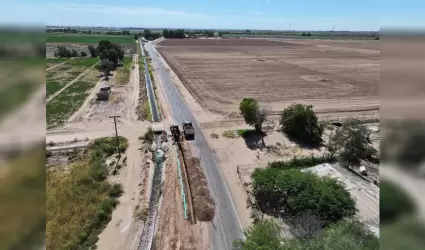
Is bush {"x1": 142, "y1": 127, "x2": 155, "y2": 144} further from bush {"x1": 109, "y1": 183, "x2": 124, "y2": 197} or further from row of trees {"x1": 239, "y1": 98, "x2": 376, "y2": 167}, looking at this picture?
row of trees {"x1": 239, "y1": 98, "x2": 376, "y2": 167}

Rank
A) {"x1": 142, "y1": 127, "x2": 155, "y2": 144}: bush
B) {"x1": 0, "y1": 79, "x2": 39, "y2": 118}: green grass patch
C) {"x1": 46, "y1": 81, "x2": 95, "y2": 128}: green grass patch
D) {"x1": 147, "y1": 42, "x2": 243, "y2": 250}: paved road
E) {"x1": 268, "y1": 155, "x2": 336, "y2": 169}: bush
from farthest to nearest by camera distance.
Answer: {"x1": 46, "y1": 81, "x2": 95, "y2": 128}: green grass patch, {"x1": 142, "y1": 127, "x2": 155, "y2": 144}: bush, {"x1": 268, "y1": 155, "x2": 336, "y2": 169}: bush, {"x1": 147, "y1": 42, "x2": 243, "y2": 250}: paved road, {"x1": 0, "y1": 79, "x2": 39, "y2": 118}: green grass patch

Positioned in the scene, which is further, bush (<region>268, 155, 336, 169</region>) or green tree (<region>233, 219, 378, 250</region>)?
bush (<region>268, 155, 336, 169</region>)

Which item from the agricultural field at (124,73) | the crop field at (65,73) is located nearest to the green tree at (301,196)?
the crop field at (65,73)

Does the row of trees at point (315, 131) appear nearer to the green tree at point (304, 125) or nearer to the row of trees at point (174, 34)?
the green tree at point (304, 125)

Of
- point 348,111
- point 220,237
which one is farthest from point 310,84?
point 220,237

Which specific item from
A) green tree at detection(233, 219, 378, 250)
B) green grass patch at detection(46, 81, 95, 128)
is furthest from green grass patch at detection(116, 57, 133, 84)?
green tree at detection(233, 219, 378, 250)

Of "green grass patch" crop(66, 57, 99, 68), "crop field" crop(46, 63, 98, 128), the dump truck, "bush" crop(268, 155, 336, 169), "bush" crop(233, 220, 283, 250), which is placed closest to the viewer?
"bush" crop(233, 220, 283, 250)

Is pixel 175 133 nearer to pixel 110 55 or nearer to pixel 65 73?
pixel 65 73
